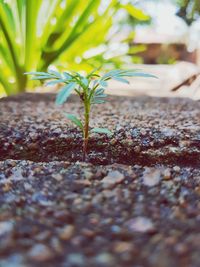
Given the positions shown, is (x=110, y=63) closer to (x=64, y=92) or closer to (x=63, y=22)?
(x=63, y=22)

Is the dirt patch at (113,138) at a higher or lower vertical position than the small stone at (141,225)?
higher

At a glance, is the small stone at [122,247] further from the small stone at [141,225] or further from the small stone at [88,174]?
the small stone at [88,174]

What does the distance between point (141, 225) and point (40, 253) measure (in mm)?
Answer: 135

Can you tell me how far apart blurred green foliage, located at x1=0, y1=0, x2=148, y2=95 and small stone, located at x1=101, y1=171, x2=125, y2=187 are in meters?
1.32

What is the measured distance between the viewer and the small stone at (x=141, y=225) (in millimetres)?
479

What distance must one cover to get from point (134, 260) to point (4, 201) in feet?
0.76

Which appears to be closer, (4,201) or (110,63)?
(4,201)

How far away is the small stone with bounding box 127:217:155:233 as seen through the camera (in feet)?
1.57

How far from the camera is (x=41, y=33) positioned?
2061 millimetres

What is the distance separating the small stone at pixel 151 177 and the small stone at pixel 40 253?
0.76ft

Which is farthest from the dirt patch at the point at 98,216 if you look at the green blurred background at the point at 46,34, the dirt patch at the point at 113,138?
the green blurred background at the point at 46,34

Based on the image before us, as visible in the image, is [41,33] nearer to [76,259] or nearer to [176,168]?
[176,168]

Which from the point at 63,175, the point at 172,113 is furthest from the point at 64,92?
the point at 172,113

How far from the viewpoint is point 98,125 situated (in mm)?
1037
